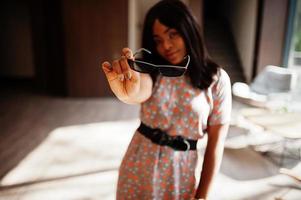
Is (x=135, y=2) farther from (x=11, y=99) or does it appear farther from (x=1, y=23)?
(x=1, y=23)

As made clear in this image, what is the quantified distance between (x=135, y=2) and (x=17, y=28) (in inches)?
122

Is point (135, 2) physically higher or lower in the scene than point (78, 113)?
higher

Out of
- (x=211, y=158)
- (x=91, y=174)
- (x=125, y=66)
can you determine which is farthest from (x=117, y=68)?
(x=91, y=174)

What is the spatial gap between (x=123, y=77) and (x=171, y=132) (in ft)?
0.67

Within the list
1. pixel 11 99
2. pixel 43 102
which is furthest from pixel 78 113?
pixel 11 99

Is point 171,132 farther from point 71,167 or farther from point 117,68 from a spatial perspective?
point 71,167

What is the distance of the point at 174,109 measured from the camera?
809 millimetres

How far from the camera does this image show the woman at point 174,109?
0.77m

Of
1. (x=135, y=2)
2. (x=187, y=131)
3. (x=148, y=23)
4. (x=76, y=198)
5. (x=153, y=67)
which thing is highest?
(x=135, y=2)

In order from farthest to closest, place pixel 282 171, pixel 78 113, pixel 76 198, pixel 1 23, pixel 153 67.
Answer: pixel 1 23 → pixel 78 113 → pixel 282 171 → pixel 76 198 → pixel 153 67

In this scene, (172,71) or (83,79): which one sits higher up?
(172,71)

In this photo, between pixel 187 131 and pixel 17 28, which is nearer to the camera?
pixel 187 131

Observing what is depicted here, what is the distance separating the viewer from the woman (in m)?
0.77

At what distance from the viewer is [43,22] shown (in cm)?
582
